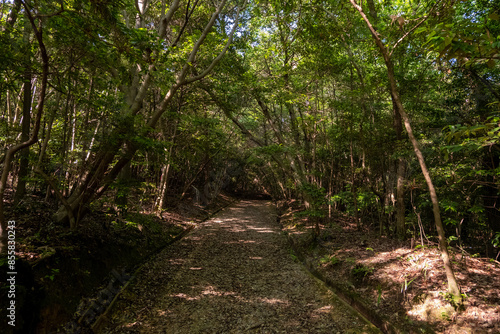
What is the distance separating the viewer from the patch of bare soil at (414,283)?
10.1 feet

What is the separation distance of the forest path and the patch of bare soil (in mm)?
529

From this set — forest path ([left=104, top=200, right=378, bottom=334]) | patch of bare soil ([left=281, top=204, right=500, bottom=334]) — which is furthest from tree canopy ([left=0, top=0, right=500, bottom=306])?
forest path ([left=104, top=200, right=378, bottom=334])

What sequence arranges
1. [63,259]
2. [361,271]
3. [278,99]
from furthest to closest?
[278,99]
[361,271]
[63,259]

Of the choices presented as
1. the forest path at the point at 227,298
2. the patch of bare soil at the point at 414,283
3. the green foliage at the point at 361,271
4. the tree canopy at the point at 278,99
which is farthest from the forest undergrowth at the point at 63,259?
the green foliage at the point at 361,271

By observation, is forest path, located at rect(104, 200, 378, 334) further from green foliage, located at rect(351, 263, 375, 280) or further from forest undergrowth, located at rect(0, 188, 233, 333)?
green foliage, located at rect(351, 263, 375, 280)

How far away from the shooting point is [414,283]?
3.86 meters

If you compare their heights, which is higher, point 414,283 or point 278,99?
point 278,99

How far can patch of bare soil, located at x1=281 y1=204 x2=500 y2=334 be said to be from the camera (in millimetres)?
3066

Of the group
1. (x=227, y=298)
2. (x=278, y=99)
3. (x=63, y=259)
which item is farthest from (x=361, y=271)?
(x=278, y=99)

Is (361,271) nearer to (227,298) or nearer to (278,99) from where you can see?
(227,298)

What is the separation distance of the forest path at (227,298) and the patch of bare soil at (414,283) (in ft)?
1.73

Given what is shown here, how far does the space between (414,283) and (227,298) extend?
322 cm

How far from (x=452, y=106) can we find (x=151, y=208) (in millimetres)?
10110

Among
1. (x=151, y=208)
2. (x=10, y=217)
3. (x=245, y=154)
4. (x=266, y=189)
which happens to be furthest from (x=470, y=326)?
(x=266, y=189)
